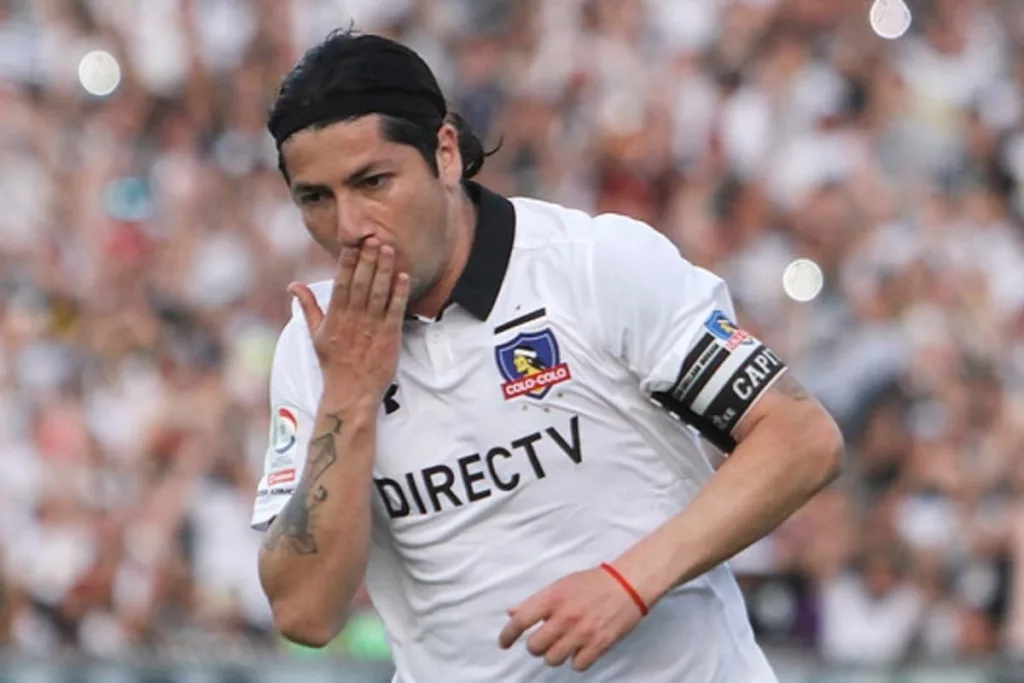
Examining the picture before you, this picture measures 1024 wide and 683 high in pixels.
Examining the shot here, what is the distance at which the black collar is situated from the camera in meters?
4.43

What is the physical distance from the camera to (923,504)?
376 inches

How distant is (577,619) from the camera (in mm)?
3959

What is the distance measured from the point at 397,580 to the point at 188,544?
6.23 m

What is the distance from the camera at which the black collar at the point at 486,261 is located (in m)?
4.43

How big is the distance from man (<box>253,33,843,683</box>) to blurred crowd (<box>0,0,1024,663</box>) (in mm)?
4531

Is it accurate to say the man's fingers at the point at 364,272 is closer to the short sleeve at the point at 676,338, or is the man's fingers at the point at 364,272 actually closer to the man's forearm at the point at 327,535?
the man's forearm at the point at 327,535

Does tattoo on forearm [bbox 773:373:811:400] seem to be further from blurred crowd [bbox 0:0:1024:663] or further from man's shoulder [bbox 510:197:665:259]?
blurred crowd [bbox 0:0:1024:663]

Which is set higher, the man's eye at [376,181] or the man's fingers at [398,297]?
the man's eye at [376,181]

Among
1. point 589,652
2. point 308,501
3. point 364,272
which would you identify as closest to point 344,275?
point 364,272

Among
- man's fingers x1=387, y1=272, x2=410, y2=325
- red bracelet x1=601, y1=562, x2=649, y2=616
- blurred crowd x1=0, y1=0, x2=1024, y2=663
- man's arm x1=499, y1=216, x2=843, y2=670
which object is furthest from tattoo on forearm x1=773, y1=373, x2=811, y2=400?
blurred crowd x1=0, y1=0, x2=1024, y2=663

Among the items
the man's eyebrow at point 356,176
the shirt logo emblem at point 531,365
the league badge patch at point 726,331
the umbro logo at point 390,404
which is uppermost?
the man's eyebrow at point 356,176

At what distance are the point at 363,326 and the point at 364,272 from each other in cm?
12

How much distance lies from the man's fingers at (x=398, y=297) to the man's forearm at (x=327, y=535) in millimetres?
190

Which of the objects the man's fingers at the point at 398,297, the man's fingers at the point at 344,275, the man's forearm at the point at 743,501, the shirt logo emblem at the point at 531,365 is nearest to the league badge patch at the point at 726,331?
the man's forearm at the point at 743,501
